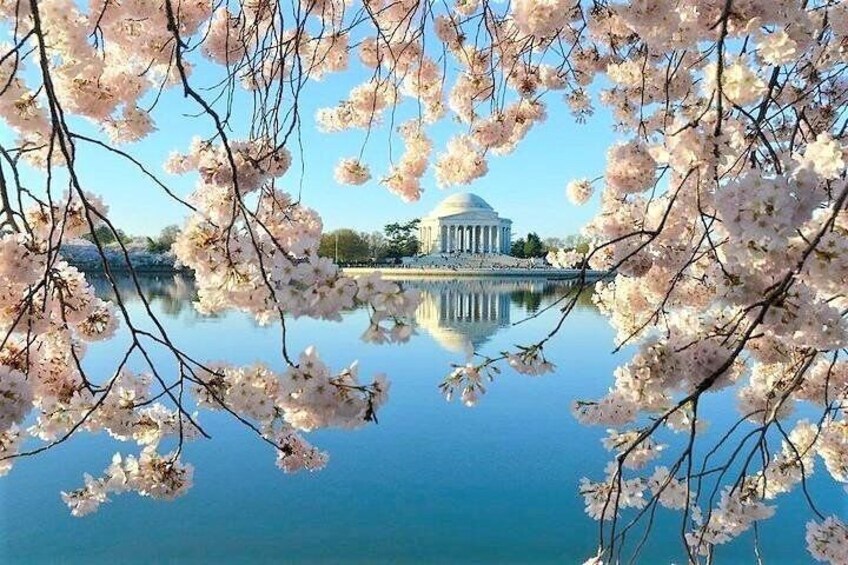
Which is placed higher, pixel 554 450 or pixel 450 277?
pixel 450 277

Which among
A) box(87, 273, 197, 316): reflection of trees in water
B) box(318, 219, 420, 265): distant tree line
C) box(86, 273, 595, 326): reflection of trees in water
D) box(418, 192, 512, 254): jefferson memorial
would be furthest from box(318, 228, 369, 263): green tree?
box(87, 273, 197, 316): reflection of trees in water

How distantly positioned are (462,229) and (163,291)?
2878 cm

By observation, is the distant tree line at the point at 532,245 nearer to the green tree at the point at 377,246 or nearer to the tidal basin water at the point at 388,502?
the green tree at the point at 377,246

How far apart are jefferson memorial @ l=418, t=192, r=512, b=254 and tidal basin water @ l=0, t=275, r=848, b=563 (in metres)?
41.4

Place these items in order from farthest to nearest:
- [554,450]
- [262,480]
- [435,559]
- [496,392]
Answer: [496,392] < [554,450] < [262,480] < [435,559]

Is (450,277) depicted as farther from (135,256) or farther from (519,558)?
(519,558)

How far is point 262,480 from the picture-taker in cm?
525

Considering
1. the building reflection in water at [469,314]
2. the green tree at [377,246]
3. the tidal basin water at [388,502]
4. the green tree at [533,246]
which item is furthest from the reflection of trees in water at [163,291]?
the green tree at [533,246]

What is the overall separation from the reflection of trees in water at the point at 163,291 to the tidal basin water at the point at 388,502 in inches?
237

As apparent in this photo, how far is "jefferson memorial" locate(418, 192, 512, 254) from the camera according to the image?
4906cm

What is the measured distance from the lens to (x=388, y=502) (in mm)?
4941

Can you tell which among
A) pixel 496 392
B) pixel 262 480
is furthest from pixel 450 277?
pixel 262 480

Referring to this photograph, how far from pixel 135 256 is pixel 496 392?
33553mm

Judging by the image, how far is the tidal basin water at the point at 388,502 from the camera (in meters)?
4.23
